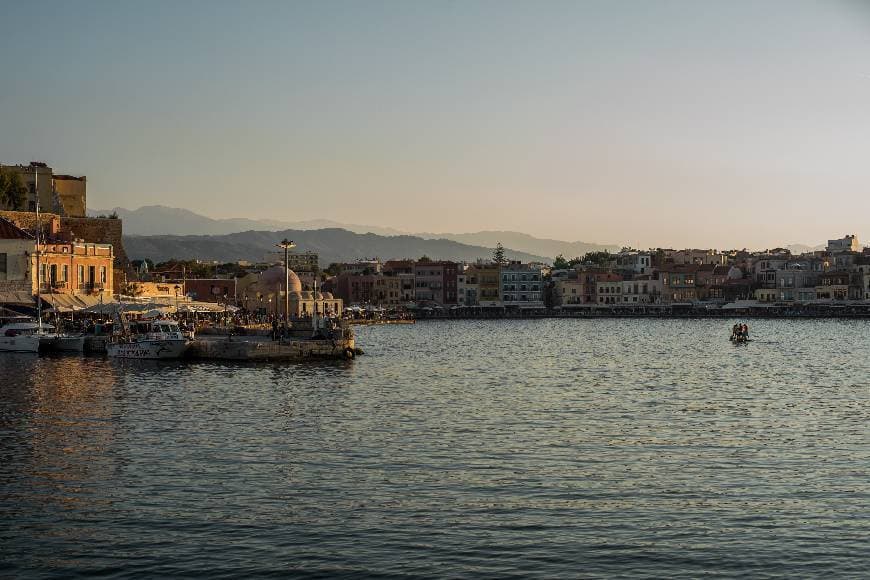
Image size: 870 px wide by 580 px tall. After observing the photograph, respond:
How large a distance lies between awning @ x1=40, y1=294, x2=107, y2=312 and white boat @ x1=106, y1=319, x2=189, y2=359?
1330 centimetres

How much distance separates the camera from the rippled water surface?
2019 centimetres

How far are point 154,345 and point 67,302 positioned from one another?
20152 millimetres

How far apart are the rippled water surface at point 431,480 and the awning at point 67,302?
1301 inches

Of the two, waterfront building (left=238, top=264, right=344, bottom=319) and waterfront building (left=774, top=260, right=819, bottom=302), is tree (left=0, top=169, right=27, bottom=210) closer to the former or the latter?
waterfront building (left=238, top=264, right=344, bottom=319)

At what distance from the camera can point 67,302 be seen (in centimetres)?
8675

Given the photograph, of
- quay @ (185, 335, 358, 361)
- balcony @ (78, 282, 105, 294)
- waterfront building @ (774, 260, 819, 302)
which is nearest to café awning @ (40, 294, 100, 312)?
balcony @ (78, 282, 105, 294)

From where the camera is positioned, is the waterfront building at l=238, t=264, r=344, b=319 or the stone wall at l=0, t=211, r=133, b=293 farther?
the waterfront building at l=238, t=264, r=344, b=319

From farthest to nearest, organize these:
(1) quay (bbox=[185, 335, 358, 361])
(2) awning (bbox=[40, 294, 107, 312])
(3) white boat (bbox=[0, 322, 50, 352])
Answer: (2) awning (bbox=[40, 294, 107, 312]) < (3) white boat (bbox=[0, 322, 50, 352]) < (1) quay (bbox=[185, 335, 358, 361])

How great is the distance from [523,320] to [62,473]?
16860 centimetres

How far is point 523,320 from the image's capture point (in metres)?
195

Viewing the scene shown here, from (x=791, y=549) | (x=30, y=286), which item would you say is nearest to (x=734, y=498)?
(x=791, y=549)

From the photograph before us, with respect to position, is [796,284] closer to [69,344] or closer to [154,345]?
[69,344]

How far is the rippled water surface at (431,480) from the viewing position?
20188mm

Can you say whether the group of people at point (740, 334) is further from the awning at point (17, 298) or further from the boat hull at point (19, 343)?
the boat hull at point (19, 343)
